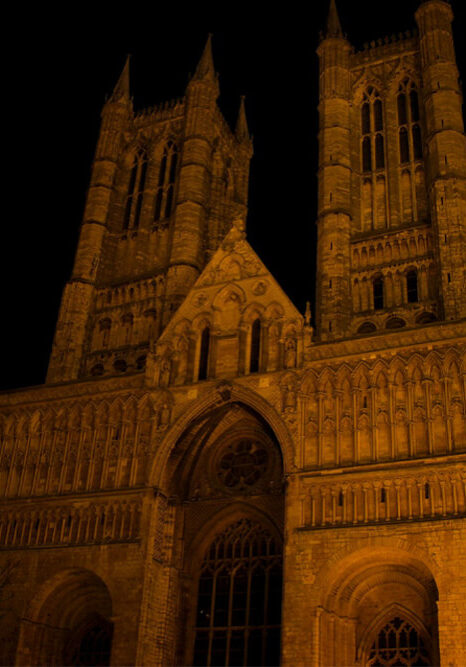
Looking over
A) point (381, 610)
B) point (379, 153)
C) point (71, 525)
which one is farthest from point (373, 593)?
point (379, 153)

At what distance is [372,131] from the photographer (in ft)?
120

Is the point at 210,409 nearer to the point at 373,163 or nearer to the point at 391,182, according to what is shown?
the point at 391,182

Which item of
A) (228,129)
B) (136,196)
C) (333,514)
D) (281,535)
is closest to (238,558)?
(281,535)

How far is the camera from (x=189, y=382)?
26.4 metres

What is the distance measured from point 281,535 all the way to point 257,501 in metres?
1.38

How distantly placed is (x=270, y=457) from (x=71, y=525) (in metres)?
6.56

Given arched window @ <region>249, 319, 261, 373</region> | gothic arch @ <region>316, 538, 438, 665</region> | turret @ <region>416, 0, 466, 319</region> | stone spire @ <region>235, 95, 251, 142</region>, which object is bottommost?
gothic arch @ <region>316, 538, 438, 665</region>

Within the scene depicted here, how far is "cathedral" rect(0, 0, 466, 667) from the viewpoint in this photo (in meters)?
21.7

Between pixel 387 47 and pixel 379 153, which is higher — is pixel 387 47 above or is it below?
above

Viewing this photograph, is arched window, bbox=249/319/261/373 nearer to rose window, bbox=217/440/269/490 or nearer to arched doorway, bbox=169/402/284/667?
arched doorway, bbox=169/402/284/667

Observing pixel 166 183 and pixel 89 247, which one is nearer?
pixel 89 247

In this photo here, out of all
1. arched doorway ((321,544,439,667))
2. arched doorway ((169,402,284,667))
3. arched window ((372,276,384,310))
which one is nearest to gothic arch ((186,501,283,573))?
arched doorway ((169,402,284,667))

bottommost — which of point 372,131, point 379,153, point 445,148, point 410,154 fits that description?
point 445,148

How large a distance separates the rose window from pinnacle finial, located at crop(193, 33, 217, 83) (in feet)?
73.2
